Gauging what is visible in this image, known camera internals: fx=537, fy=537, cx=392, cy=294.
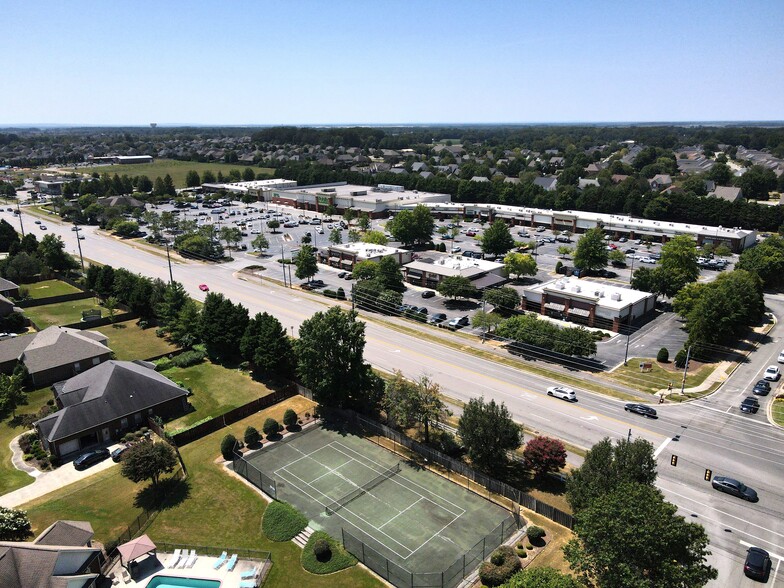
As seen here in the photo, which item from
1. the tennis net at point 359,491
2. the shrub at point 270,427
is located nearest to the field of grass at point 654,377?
the tennis net at point 359,491

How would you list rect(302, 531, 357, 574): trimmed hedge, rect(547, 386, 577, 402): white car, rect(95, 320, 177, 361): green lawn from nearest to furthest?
rect(302, 531, 357, 574): trimmed hedge < rect(547, 386, 577, 402): white car < rect(95, 320, 177, 361): green lawn

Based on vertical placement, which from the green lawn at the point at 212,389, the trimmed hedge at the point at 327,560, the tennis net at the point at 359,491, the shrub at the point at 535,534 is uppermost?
the shrub at the point at 535,534

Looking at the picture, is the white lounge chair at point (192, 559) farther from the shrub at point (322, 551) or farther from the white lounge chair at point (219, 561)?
the shrub at point (322, 551)

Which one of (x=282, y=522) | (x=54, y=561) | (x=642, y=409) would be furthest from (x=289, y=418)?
(x=642, y=409)

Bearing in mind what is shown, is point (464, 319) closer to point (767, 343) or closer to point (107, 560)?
point (767, 343)

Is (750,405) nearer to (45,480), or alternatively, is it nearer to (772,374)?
(772,374)

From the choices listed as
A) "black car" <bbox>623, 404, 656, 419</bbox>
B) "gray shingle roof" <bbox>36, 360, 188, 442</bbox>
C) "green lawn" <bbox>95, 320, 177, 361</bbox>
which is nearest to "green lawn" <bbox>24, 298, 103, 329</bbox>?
"green lawn" <bbox>95, 320, 177, 361</bbox>

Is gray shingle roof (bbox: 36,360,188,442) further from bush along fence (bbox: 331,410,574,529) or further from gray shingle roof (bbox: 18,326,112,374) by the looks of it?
bush along fence (bbox: 331,410,574,529)
